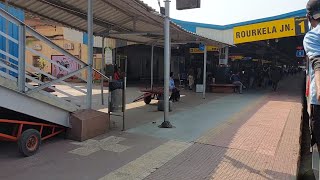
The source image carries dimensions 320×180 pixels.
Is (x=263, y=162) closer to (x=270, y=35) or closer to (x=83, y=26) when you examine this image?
(x=83, y=26)

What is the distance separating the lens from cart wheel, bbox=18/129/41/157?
5.88 meters

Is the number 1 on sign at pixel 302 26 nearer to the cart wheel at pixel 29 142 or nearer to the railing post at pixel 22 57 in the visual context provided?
the railing post at pixel 22 57

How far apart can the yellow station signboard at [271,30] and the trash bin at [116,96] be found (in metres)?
11.8

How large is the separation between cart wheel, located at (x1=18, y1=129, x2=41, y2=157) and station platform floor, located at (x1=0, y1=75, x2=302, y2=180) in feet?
0.41

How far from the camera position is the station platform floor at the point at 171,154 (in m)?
5.30

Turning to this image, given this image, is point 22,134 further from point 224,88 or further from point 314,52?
point 224,88

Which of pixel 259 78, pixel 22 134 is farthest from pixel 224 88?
pixel 22 134

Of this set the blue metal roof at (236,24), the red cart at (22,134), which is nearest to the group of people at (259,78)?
the blue metal roof at (236,24)

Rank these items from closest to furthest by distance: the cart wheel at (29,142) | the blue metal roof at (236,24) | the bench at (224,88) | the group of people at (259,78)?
the cart wheel at (29,142)
the blue metal roof at (236,24)
the bench at (224,88)
the group of people at (259,78)

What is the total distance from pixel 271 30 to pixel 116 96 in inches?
503

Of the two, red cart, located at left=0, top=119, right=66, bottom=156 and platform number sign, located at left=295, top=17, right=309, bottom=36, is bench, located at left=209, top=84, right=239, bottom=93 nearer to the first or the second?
platform number sign, located at left=295, top=17, right=309, bottom=36

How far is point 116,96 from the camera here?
27.7 feet

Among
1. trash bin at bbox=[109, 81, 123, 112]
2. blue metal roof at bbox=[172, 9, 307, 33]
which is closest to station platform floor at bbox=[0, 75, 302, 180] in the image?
trash bin at bbox=[109, 81, 123, 112]

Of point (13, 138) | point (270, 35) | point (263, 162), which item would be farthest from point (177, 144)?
point (270, 35)
